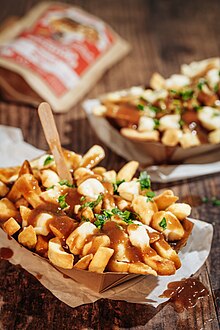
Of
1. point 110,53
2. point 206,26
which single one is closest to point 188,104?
point 110,53

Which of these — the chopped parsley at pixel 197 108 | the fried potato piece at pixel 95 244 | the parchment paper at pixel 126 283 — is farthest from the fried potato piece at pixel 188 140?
the fried potato piece at pixel 95 244

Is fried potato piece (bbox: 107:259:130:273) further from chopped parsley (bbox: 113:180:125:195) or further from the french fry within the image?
chopped parsley (bbox: 113:180:125:195)

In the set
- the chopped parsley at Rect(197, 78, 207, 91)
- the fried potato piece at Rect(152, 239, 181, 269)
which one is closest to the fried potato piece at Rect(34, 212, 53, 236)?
the fried potato piece at Rect(152, 239, 181, 269)

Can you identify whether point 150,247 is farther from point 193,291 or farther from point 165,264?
point 193,291

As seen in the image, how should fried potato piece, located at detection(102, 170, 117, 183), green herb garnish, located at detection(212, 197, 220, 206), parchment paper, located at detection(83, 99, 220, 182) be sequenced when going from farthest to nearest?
parchment paper, located at detection(83, 99, 220, 182)
green herb garnish, located at detection(212, 197, 220, 206)
fried potato piece, located at detection(102, 170, 117, 183)

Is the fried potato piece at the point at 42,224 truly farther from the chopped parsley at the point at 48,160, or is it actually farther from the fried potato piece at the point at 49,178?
the chopped parsley at the point at 48,160
